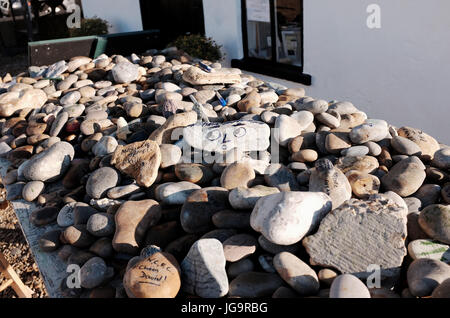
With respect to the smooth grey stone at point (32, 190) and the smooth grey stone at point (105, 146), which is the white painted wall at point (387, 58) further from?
the smooth grey stone at point (32, 190)

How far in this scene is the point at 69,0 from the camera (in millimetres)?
11031

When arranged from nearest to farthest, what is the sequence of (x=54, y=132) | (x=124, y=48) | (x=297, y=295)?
(x=297, y=295)
(x=54, y=132)
(x=124, y=48)

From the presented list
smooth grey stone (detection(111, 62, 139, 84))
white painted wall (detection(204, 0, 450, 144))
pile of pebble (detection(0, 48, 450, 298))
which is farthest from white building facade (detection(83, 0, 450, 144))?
smooth grey stone (detection(111, 62, 139, 84))

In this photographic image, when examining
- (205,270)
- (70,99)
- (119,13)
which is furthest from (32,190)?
(119,13)

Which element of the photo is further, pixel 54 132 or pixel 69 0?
pixel 69 0

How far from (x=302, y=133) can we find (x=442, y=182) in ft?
2.48

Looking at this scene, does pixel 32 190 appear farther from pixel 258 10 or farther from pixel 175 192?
pixel 258 10

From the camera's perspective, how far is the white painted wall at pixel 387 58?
3533 millimetres

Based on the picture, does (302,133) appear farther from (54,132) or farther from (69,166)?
(54,132)

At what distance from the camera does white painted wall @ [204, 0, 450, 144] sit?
3.53 m

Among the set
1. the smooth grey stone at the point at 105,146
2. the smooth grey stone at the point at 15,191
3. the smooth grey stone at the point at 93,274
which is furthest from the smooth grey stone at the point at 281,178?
the smooth grey stone at the point at 15,191

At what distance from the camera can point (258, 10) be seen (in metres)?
5.19

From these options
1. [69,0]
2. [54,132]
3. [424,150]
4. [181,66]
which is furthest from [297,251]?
[69,0]

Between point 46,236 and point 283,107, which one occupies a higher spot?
point 283,107
